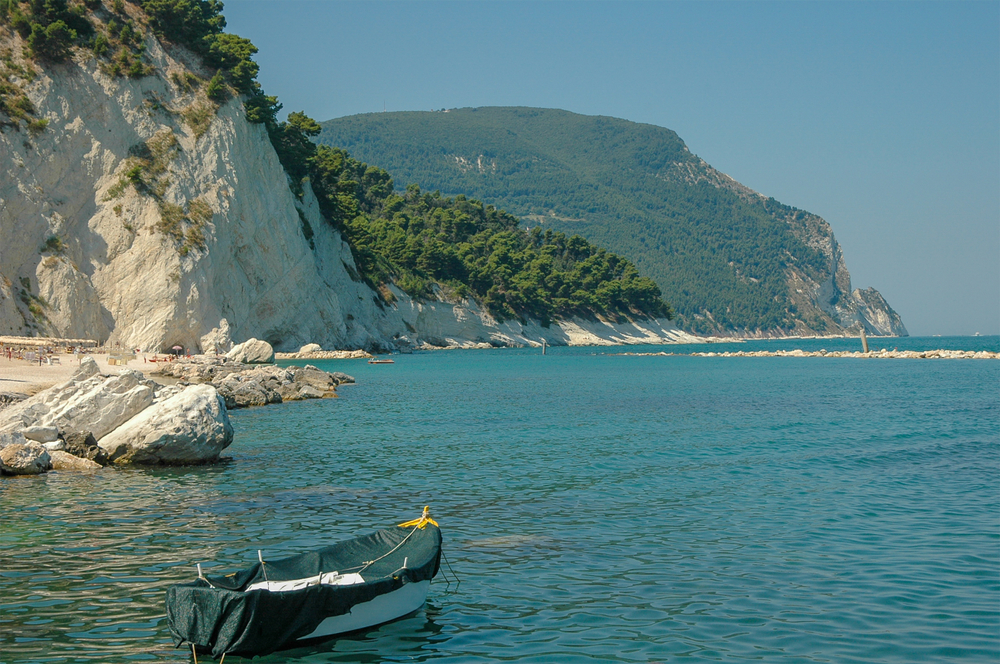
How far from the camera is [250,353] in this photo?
5756 cm

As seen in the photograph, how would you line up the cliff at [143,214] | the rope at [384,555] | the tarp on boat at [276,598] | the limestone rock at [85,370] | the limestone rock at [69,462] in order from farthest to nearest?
the cliff at [143,214] < the limestone rock at [85,370] < the limestone rock at [69,462] < the rope at [384,555] < the tarp on boat at [276,598]

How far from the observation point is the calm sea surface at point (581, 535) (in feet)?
28.7

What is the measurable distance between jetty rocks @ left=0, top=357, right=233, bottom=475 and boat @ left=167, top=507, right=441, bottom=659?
34.4 ft

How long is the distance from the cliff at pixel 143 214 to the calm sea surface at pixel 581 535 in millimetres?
39793

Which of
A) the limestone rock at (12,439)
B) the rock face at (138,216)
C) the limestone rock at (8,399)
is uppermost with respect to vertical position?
the rock face at (138,216)

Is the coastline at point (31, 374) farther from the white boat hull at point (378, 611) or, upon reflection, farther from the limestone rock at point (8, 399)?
the white boat hull at point (378, 611)

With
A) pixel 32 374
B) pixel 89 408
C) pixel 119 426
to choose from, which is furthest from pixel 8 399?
pixel 32 374

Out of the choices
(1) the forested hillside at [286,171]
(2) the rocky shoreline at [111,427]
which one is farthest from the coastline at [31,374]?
(1) the forested hillside at [286,171]

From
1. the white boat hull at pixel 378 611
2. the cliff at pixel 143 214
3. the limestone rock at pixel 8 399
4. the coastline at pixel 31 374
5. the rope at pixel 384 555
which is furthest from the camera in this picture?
the cliff at pixel 143 214

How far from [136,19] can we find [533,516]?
227 ft

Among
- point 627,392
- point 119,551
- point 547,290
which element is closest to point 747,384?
point 627,392

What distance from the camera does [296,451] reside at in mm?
22188

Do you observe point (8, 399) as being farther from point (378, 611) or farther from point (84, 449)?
point (378, 611)

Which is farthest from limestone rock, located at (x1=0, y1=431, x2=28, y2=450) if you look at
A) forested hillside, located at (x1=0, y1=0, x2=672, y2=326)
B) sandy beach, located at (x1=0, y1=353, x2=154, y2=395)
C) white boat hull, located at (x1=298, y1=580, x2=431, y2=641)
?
forested hillside, located at (x1=0, y1=0, x2=672, y2=326)
